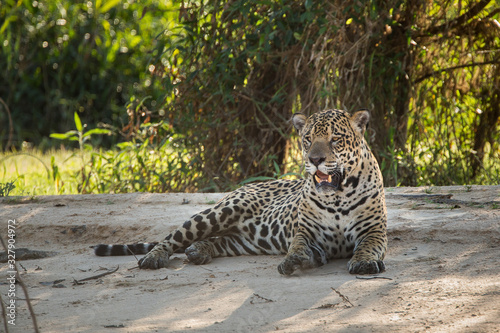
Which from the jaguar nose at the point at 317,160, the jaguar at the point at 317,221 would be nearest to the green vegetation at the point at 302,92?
the jaguar at the point at 317,221

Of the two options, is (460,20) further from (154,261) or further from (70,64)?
(70,64)

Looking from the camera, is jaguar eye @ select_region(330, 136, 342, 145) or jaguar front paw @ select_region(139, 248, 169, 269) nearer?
jaguar eye @ select_region(330, 136, 342, 145)

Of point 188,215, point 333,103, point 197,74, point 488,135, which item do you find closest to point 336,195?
point 188,215

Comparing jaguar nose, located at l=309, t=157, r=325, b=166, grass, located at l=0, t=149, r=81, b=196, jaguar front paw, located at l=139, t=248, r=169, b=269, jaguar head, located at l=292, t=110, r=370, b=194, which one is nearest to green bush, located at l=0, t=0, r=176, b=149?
grass, located at l=0, t=149, r=81, b=196

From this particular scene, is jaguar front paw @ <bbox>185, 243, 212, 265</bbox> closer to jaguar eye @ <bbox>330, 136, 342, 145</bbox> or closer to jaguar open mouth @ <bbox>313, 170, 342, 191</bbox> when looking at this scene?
jaguar open mouth @ <bbox>313, 170, 342, 191</bbox>

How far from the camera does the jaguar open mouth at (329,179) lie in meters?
4.50

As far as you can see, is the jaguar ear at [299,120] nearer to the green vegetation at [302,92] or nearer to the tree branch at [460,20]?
the green vegetation at [302,92]

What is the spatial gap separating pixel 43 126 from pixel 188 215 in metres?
9.12

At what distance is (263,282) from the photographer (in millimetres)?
4031

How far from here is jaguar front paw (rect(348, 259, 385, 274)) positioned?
4117mm

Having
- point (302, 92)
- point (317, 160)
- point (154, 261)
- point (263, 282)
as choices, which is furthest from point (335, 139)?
point (302, 92)

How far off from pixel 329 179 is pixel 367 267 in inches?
28.3

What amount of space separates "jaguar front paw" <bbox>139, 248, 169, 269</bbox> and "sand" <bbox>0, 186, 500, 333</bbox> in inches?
2.9

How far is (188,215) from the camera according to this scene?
19.6 feet
